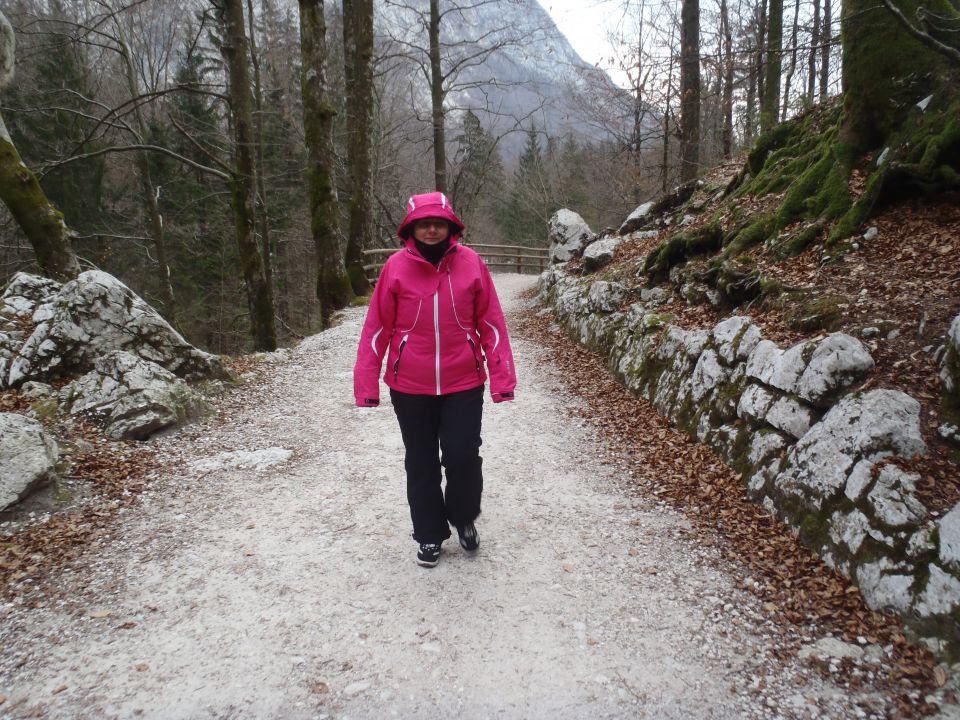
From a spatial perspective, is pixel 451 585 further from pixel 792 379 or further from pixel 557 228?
pixel 557 228

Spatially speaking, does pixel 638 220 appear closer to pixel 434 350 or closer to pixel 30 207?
pixel 434 350

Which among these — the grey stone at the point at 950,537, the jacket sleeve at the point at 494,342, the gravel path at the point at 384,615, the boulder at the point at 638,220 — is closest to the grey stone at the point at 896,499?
the grey stone at the point at 950,537

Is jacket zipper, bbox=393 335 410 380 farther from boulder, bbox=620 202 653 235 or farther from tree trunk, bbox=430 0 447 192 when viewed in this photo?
tree trunk, bbox=430 0 447 192

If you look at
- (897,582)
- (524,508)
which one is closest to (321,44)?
(524,508)

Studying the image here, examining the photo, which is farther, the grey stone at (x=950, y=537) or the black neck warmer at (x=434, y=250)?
the black neck warmer at (x=434, y=250)

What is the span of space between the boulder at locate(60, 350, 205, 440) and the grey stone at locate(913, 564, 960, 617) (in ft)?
17.7

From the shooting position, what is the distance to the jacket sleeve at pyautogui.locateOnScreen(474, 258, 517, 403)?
3.06 meters

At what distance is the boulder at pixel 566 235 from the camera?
14.8 metres

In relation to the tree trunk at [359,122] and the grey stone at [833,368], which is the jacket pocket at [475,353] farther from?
the tree trunk at [359,122]

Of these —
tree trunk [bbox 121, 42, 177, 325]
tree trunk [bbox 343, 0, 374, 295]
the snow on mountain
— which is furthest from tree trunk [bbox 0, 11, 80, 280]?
the snow on mountain

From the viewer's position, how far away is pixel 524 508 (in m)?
3.96

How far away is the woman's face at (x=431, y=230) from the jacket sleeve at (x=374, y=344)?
0.26 meters

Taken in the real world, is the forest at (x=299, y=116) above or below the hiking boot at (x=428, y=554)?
above

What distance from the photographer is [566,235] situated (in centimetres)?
1584
